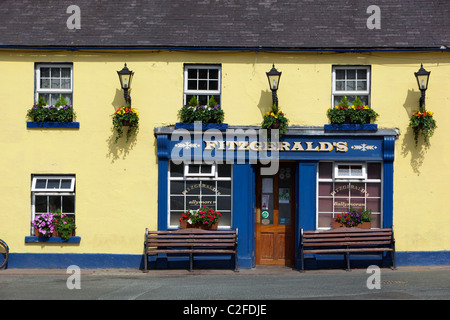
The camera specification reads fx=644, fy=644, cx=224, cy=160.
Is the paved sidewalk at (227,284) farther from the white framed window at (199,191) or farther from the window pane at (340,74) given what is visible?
the window pane at (340,74)

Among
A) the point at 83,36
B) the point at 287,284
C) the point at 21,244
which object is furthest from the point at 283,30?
the point at 21,244

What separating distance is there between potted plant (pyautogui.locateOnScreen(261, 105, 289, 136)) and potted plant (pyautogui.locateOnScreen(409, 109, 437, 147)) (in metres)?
2.82

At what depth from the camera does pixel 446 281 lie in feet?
41.1

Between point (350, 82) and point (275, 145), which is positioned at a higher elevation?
point (350, 82)

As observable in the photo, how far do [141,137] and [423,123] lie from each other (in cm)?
633

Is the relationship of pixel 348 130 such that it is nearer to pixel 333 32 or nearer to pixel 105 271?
pixel 333 32

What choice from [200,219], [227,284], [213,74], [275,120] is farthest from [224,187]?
[227,284]

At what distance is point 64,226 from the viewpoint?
1461 centimetres

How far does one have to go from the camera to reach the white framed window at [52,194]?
1481cm

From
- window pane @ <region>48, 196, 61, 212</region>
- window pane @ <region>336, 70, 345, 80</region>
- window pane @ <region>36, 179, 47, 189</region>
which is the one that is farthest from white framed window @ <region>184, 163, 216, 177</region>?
window pane @ <region>336, 70, 345, 80</region>

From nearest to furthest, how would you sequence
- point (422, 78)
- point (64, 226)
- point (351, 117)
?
point (422, 78)
point (351, 117)
point (64, 226)

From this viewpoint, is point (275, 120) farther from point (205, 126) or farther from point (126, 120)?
point (126, 120)

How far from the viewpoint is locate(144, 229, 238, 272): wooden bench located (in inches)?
564

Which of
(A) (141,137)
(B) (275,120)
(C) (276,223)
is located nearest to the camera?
(B) (275,120)
